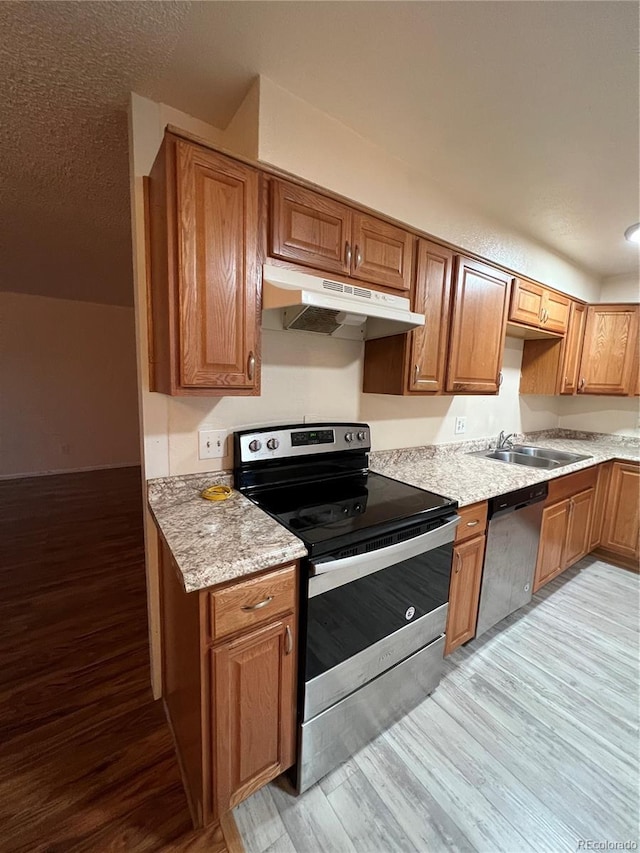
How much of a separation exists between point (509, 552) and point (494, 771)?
3.15ft

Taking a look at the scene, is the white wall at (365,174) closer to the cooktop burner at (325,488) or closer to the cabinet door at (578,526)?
the cooktop burner at (325,488)

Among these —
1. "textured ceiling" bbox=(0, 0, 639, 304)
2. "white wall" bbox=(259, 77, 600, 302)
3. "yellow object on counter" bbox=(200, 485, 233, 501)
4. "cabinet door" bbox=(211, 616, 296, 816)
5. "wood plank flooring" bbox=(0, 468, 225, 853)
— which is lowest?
"wood plank flooring" bbox=(0, 468, 225, 853)

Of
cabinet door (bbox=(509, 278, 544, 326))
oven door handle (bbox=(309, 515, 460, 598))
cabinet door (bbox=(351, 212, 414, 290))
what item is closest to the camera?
oven door handle (bbox=(309, 515, 460, 598))

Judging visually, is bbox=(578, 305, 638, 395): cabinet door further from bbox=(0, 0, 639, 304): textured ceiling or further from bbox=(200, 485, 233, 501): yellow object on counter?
bbox=(200, 485, 233, 501): yellow object on counter

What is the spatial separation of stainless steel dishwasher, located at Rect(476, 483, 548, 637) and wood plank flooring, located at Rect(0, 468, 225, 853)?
5.12 feet

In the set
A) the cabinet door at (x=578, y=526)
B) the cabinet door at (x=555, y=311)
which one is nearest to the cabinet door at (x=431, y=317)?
the cabinet door at (x=555, y=311)

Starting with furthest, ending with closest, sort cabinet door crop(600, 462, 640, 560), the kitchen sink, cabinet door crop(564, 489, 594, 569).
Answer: cabinet door crop(600, 462, 640, 560) → the kitchen sink → cabinet door crop(564, 489, 594, 569)

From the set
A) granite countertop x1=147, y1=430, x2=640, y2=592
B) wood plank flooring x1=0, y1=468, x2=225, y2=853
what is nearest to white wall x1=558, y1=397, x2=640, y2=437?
granite countertop x1=147, y1=430, x2=640, y2=592

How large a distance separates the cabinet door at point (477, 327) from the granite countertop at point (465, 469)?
488 millimetres

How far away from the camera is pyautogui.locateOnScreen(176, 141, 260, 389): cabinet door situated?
1114mm

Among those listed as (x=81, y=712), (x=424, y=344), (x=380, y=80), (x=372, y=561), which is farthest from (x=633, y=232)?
(x=81, y=712)

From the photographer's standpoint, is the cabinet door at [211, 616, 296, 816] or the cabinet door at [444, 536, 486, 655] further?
the cabinet door at [444, 536, 486, 655]

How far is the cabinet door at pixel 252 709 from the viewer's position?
1.00m

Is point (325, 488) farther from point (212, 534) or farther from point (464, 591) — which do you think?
point (464, 591)
